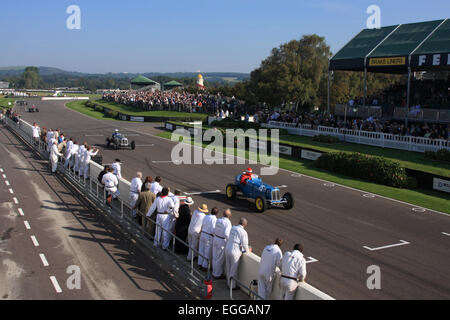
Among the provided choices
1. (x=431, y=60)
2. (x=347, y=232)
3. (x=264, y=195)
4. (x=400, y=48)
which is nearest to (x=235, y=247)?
(x=347, y=232)

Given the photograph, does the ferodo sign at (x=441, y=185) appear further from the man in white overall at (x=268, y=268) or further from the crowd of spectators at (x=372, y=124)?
the man in white overall at (x=268, y=268)

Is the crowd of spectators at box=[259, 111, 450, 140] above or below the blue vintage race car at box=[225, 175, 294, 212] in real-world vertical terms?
above

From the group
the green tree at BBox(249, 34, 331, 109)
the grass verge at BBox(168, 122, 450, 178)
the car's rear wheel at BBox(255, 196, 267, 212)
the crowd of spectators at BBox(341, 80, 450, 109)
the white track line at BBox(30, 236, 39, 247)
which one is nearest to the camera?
the white track line at BBox(30, 236, 39, 247)

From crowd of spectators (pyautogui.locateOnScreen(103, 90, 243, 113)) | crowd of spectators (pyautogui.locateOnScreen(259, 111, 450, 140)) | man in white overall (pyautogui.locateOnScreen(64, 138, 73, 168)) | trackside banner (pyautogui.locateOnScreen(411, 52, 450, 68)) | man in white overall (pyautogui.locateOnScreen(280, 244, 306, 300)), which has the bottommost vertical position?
man in white overall (pyautogui.locateOnScreen(280, 244, 306, 300))

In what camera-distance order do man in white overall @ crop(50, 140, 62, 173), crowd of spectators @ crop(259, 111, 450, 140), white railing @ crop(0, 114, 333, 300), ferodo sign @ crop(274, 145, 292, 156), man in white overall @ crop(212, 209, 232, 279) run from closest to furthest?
white railing @ crop(0, 114, 333, 300)
man in white overall @ crop(212, 209, 232, 279)
man in white overall @ crop(50, 140, 62, 173)
crowd of spectators @ crop(259, 111, 450, 140)
ferodo sign @ crop(274, 145, 292, 156)

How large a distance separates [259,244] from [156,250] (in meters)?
3.20

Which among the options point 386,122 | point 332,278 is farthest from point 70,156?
point 386,122

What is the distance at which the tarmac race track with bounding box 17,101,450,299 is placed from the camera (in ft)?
34.8

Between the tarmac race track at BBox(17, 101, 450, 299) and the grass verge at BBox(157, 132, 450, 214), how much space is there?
30.2 inches

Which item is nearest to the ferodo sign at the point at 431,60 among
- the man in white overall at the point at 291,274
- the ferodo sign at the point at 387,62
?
the ferodo sign at the point at 387,62

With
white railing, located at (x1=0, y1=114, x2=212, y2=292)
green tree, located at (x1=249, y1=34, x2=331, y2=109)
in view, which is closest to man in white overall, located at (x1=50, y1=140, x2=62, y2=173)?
white railing, located at (x1=0, y1=114, x2=212, y2=292)

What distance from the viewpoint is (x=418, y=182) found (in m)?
21.3

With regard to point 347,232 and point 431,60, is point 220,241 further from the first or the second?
point 431,60

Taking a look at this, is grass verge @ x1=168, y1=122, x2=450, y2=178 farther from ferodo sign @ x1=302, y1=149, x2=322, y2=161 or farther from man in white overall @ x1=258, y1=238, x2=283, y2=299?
man in white overall @ x1=258, y1=238, x2=283, y2=299
